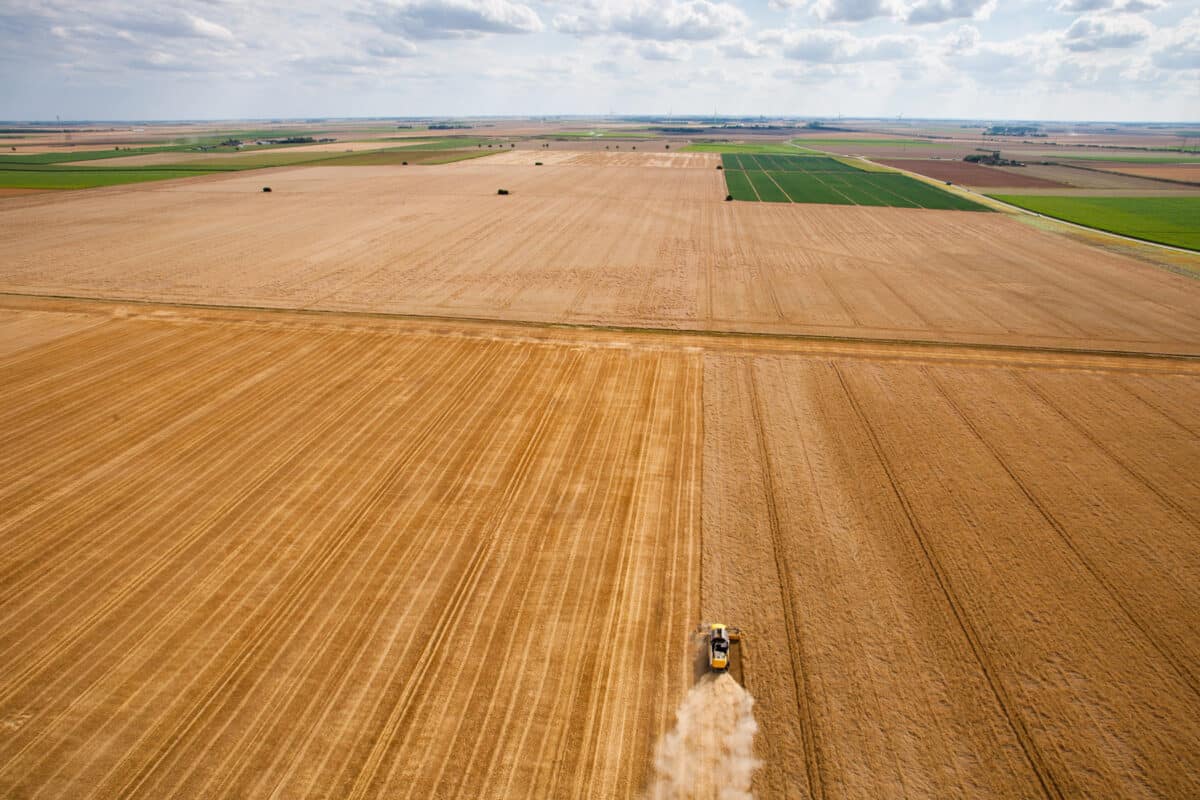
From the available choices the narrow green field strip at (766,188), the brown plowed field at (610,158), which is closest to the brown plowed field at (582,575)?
the narrow green field strip at (766,188)

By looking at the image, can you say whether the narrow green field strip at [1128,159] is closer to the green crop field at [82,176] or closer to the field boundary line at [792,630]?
the field boundary line at [792,630]

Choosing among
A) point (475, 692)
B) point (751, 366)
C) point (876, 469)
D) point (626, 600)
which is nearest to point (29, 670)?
point (475, 692)

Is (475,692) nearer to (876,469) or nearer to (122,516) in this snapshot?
(122,516)

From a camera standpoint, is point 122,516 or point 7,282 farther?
point 7,282

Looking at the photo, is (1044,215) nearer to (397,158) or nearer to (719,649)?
(719,649)

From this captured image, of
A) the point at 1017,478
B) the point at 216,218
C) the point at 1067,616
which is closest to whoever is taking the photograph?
the point at 1067,616

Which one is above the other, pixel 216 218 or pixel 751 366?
pixel 216 218

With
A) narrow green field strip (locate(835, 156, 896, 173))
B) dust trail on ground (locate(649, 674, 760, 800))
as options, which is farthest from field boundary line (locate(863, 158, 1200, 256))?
dust trail on ground (locate(649, 674, 760, 800))
